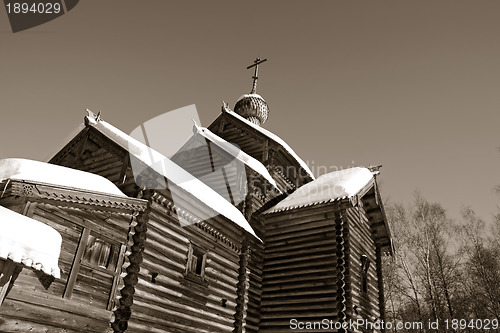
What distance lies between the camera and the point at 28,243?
5.09m

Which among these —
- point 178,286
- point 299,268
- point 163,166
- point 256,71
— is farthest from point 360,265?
point 256,71

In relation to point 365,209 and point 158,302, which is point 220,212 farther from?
point 365,209

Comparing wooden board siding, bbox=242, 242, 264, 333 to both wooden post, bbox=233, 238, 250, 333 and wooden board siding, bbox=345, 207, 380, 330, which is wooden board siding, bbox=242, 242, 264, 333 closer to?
wooden post, bbox=233, 238, 250, 333

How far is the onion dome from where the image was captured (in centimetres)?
2209

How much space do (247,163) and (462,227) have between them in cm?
1760

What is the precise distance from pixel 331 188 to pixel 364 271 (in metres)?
3.82

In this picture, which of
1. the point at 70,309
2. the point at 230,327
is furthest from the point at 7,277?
the point at 230,327

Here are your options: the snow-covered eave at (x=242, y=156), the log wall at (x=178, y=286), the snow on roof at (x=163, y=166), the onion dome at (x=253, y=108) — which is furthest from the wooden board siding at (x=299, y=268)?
the onion dome at (x=253, y=108)

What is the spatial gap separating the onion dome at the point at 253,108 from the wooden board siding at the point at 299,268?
9818 millimetres

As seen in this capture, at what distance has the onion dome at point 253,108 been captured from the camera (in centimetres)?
2209

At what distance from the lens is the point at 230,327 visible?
11070 millimetres

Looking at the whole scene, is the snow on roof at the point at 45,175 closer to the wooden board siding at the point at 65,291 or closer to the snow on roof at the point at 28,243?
the wooden board siding at the point at 65,291

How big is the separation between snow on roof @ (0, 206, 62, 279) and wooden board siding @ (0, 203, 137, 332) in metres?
1.64

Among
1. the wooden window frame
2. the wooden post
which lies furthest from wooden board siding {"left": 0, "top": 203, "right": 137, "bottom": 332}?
the wooden post
